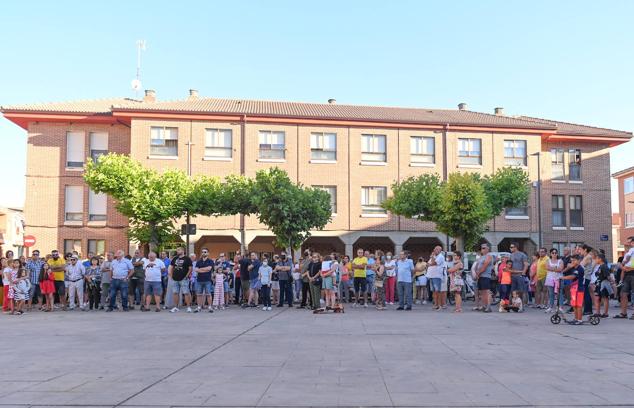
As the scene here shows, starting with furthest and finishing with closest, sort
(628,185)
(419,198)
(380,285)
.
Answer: (628,185), (419,198), (380,285)

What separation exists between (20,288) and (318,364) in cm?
1280

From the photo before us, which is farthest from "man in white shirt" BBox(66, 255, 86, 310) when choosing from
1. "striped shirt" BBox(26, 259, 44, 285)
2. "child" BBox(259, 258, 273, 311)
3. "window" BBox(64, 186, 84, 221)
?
"window" BBox(64, 186, 84, 221)

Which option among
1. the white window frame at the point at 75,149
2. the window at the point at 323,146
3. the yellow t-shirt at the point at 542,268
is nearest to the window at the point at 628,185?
the window at the point at 323,146

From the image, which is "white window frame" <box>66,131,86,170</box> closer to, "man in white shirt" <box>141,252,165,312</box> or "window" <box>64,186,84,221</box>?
"window" <box>64,186,84,221</box>

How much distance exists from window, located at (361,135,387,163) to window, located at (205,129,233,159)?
24.2 feet

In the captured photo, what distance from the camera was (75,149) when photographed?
3275 cm

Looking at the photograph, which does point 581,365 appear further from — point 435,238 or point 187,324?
point 435,238

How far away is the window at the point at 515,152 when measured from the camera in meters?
35.1

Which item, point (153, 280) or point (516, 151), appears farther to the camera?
point (516, 151)

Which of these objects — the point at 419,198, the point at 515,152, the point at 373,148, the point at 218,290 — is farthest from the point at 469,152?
the point at 218,290

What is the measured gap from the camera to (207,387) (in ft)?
20.7

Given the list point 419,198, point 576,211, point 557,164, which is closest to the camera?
point 419,198

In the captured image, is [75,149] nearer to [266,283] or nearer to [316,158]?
[316,158]

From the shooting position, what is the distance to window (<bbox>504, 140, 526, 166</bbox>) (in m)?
35.1
